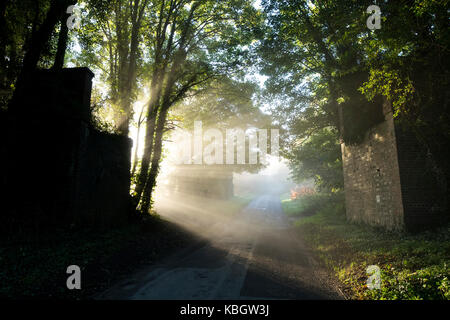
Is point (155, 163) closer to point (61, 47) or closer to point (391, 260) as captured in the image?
point (61, 47)

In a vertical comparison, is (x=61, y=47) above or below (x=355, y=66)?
above

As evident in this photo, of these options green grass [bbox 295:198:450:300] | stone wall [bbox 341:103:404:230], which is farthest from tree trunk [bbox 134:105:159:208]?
stone wall [bbox 341:103:404:230]

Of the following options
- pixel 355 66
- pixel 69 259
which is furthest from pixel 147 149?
pixel 355 66

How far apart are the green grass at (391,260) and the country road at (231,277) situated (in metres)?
0.63

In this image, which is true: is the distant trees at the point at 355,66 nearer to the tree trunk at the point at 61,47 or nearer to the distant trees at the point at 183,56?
the distant trees at the point at 183,56

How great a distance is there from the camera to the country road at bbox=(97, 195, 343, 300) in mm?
4930

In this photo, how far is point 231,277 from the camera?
5.99 m

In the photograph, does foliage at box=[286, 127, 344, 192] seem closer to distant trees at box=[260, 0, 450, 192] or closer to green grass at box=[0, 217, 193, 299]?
distant trees at box=[260, 0, 450, 192]

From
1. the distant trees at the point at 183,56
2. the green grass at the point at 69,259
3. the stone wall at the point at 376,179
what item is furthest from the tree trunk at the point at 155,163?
the stone wall at the point at 376,179

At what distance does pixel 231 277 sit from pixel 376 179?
345 inches

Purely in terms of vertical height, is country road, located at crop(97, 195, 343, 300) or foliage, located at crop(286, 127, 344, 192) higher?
foliage, located at crop(286, 127, 344, 192)

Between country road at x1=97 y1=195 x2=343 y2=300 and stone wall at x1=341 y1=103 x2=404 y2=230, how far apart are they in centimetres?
407

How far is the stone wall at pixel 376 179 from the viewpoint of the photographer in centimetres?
966
